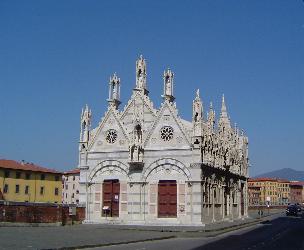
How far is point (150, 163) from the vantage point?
3938 cm

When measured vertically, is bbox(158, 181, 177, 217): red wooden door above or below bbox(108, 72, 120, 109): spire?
below

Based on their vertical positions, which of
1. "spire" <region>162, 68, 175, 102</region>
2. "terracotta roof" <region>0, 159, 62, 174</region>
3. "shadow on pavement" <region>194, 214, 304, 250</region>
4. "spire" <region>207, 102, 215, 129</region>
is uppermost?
"spire" <region>162, 68, 175, 102</region>

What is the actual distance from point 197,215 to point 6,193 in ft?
181

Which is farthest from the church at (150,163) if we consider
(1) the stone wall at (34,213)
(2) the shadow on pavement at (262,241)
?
(2) the shadow on pavement at (262,241)

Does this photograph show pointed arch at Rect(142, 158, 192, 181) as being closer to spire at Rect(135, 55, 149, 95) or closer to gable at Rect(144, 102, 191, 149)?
gable at Rect(144, 102, 191, 149)

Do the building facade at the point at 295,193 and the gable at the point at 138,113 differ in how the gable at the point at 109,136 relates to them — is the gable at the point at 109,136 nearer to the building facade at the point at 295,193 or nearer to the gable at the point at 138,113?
the gable at the point at 138,113

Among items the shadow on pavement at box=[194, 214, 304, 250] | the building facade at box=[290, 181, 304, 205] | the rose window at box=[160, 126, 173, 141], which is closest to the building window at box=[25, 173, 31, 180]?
the rose window at box=[160, 126, 173, 141]

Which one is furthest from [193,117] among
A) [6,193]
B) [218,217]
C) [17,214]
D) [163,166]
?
[6,193]

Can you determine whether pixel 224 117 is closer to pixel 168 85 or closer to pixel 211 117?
pixel 211 117

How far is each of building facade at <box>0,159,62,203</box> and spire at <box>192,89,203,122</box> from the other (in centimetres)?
5229

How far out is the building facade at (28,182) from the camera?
82.6 meters

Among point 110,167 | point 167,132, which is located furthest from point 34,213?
point 167,132

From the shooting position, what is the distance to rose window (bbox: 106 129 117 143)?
1645 inches

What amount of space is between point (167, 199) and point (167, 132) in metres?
6.08
